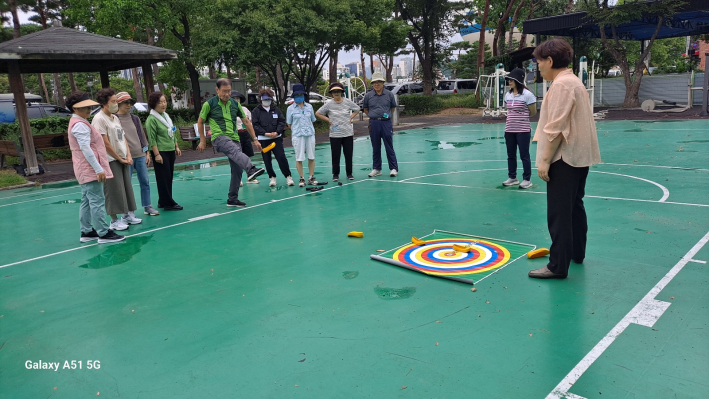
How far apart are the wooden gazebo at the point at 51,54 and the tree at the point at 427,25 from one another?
700 inches

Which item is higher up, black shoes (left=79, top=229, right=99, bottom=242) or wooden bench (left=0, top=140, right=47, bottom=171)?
wooden bench (left=0, top=140, right=47, bottom=171)

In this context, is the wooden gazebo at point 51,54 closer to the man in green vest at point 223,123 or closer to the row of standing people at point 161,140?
the row of standing people at point 161,140

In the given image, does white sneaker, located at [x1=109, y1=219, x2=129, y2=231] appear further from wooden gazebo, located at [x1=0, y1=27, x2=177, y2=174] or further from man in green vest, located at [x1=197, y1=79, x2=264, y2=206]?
wooden gazebo, located at [x1=0, y1=27, x2=177, y2=174]

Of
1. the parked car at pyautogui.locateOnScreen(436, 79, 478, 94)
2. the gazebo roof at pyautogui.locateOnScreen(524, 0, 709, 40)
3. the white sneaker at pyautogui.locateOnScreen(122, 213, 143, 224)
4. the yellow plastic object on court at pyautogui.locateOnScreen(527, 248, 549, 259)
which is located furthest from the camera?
the parked car at pyautogui.locateOnScreen(436, 79, 478, 94)

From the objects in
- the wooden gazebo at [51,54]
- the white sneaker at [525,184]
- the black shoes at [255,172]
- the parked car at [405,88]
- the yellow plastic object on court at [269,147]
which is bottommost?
the white sneaker at [525,184]

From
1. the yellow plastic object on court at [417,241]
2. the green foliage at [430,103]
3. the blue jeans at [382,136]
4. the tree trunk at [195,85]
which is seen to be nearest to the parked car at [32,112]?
the tree trunk at [195,85]

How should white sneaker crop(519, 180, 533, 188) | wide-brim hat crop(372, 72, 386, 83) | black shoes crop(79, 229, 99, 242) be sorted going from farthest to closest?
wide-brim hat crop(372, 72, 386, 83) < white sneaker crop(519, 180, 533, 188) < black shoes crop(79, 229, 99, 242)

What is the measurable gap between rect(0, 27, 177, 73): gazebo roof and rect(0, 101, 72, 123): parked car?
26.8 feet

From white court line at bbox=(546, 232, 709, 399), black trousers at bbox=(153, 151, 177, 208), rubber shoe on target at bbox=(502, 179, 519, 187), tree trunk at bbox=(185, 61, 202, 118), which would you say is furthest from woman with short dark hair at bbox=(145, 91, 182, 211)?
tree trunk at bbox=(185, 61, 202, 118)

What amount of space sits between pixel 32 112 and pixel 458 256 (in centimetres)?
2388

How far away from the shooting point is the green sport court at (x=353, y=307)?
127 inches

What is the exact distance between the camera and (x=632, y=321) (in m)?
3.74

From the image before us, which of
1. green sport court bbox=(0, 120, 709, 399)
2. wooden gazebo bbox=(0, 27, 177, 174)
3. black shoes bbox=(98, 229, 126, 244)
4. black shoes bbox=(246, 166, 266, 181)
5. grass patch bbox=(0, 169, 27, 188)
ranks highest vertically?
wooden gazebo bbox=(0, 27, 177, 174)

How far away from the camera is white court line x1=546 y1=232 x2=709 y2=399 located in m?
3.05
